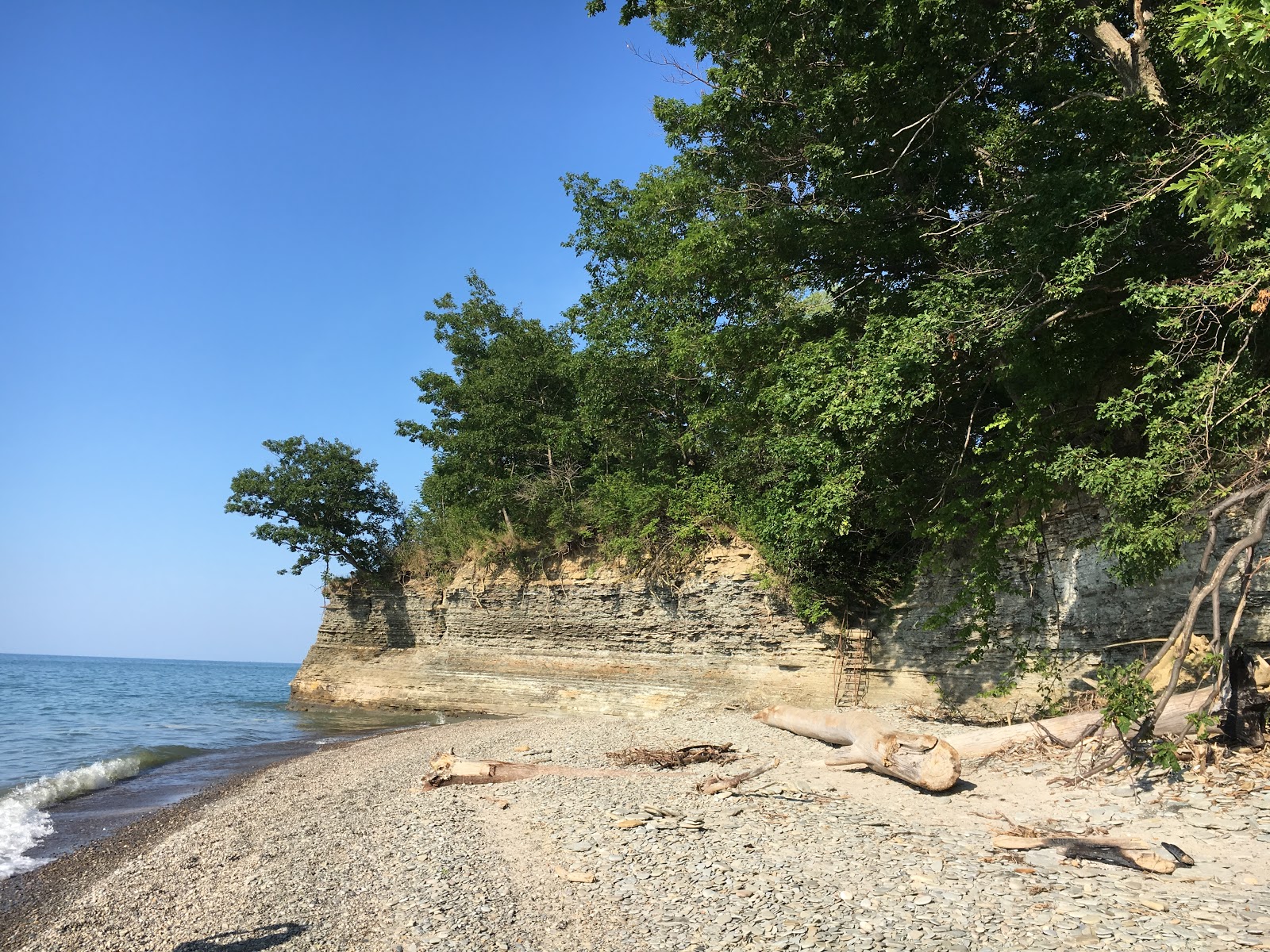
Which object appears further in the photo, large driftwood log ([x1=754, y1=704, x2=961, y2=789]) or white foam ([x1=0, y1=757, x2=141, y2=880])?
white foam ([x1=0, y1=757, x2=141, y2=880])

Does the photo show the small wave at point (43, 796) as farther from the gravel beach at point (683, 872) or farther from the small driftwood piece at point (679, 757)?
the small driftwood piece at point (679, 757)

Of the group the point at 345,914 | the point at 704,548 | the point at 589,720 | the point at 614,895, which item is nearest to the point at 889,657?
the point at 704,548

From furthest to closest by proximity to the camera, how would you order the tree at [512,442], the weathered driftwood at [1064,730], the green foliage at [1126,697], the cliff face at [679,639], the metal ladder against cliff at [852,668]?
the tree at [512,442] < the metal ladder against cliff at [852,668] < the cliff face at [679,639] < the weathered driftwood at [1064,730] < the green foliage at [1126,697]

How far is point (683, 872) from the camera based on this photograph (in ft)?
16.4

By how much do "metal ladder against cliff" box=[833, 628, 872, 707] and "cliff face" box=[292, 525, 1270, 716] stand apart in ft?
0.14

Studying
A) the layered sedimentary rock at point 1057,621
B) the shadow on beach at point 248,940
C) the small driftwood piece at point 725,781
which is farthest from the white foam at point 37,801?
the layered sedimentary rock at point 1057,621

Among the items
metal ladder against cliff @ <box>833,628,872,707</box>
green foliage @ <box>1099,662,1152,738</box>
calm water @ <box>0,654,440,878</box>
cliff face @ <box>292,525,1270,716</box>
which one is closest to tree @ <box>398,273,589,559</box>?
cliff face @ <box>292,525,1270,716</box>

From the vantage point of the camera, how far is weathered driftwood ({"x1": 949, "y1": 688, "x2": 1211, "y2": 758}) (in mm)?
6156

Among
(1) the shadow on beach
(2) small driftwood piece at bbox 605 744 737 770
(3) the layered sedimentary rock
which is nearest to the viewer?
(1) the shadow on beach

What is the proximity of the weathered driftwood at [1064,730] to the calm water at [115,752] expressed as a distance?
9710mm

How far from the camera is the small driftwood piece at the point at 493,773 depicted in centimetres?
866

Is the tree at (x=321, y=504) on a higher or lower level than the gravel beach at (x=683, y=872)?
higher

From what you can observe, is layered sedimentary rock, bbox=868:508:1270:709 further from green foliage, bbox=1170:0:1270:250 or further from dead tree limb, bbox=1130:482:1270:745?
green foliage, bbox=1170:0:1270:250

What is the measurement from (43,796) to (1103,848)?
1264cm
